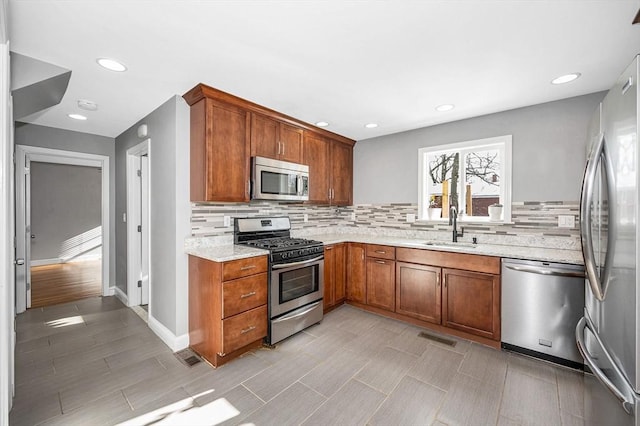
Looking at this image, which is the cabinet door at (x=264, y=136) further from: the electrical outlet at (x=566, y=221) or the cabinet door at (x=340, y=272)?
the electrical outlet at (x=566, y=221)

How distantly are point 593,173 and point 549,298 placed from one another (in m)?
1.49

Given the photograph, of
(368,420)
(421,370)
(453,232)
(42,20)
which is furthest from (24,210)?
(453,232)

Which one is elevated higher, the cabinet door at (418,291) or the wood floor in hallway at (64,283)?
the cabinet door at (418,291)

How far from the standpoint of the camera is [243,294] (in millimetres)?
2428

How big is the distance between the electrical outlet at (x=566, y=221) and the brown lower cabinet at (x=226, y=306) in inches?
114

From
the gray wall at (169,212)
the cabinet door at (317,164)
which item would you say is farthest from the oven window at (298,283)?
the cabinet door at (317,164)

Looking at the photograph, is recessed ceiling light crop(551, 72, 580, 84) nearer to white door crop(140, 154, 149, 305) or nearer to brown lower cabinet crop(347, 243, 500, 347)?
brown lower cabinet crop(347, 243, 500, 347)

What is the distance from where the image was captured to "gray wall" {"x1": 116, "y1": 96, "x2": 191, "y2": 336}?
2.62 meters

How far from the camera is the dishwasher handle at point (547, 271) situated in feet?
7.28

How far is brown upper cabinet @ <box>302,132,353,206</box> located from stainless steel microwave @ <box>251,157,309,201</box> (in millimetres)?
287

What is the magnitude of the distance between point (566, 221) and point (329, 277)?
2.49 metres

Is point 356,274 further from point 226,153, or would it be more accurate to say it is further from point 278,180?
point 226,153

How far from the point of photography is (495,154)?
3248 millimetres

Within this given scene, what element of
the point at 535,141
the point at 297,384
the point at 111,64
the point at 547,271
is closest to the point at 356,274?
the point at 297,384
